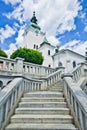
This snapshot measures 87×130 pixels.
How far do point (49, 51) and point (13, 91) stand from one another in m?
32.4

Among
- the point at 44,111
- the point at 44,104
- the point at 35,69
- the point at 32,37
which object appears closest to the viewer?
the point at 44,111

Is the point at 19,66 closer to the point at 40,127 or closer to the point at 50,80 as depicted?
the point at 50,80

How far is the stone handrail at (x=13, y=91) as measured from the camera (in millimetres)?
3425

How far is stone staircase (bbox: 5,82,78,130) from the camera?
353 centimetres

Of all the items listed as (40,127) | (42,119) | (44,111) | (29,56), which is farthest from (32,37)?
(40,127)

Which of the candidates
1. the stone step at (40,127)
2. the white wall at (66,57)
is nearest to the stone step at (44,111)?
the stone step at (40,127)

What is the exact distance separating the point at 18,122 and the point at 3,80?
313cm

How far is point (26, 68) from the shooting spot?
834cm

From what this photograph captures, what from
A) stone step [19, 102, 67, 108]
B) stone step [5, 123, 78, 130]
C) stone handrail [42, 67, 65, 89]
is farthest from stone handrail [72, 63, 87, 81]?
stone step [5, 123, 78, 130]

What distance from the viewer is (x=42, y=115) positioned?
405 centimetres

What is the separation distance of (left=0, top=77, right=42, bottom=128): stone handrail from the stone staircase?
280mm

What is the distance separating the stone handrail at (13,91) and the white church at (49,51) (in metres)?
23.5

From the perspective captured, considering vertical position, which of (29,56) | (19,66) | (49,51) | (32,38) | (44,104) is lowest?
(44,104)

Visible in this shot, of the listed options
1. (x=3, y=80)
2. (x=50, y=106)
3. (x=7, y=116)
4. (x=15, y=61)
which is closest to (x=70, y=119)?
(x=50, y=106)
